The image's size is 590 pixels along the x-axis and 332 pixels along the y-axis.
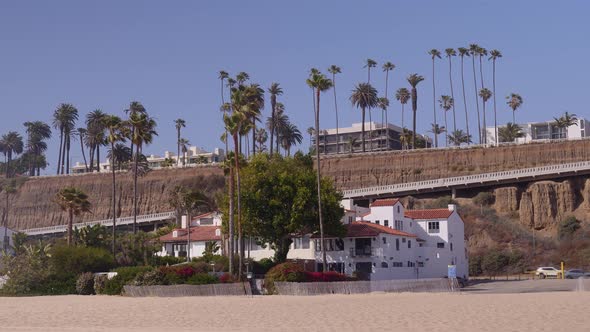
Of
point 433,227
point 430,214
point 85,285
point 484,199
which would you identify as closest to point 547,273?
point 433,227

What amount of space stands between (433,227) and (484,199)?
79.6ft

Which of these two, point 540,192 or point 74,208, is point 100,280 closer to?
point 74,208

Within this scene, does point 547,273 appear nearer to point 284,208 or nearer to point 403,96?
point 284,208

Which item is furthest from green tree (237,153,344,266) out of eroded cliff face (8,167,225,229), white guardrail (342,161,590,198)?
eroded cliff face (8,167,225,229)

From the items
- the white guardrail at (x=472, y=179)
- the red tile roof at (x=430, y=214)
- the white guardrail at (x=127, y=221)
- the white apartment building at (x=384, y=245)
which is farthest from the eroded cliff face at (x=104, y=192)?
the red tile roof at (x=430, y=214)

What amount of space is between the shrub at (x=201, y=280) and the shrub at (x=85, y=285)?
835 centimetres

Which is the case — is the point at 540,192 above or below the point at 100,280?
above

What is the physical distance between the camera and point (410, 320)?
29.6 m

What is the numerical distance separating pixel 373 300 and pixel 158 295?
48.5ft

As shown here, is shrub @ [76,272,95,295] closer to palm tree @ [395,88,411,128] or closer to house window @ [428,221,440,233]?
house window @ [428,221,440,233]

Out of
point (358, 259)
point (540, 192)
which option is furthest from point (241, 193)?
point (540, 192)

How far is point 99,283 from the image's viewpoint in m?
54.1

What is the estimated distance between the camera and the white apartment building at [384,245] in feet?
220

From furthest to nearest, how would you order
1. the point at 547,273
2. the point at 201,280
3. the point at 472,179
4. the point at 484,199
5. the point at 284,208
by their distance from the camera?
the point at 472,179 < the point at 484,199 < the point at 547,273 < the point at 284,208 < the point at 201,280
